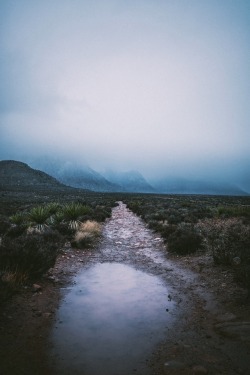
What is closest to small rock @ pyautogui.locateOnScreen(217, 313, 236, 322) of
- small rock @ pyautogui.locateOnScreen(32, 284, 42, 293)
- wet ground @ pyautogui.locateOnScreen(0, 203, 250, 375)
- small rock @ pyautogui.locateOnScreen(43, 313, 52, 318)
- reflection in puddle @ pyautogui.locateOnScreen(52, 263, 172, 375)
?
wet ground @ pyautogui.locateOnScreen(0, 203, 250, 375)

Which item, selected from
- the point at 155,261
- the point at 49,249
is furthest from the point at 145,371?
the point at 155,261

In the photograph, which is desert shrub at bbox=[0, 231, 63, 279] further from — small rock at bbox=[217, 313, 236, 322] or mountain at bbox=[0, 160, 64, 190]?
mountain at bbox=[0, 160, 64, 190]

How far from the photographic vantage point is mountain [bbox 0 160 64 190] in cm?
11357

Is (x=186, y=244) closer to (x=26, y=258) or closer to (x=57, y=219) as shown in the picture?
(x=26, y=258)

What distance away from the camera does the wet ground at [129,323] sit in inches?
162

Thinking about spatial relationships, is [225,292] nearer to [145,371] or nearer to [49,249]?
[145,371]

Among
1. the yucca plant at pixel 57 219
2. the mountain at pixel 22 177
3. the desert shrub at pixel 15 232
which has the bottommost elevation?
the desert shrub at pixel 15 232

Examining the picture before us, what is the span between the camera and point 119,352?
14.7ft

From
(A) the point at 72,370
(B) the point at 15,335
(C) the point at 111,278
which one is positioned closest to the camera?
(A) the point at 72,370

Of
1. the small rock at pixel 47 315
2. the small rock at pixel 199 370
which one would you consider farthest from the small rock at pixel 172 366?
the small rock at pixel 47 315

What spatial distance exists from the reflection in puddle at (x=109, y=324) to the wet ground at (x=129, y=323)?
2 centimetres

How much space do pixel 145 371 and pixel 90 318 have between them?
1.98 meters

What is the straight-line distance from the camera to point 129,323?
5.52 meters

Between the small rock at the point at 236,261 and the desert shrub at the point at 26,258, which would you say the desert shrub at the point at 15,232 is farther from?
the small rock at the point at 236,261
